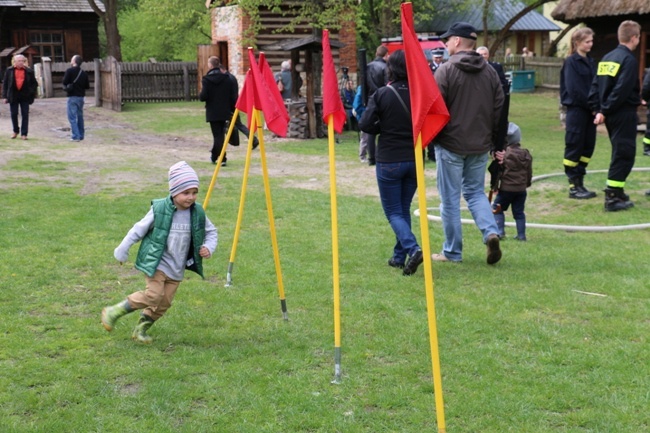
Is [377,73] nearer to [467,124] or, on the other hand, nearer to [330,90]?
[467,124]

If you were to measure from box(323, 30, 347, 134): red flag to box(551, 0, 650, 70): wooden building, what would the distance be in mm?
16083

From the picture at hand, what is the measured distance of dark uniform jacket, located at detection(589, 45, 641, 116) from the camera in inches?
424

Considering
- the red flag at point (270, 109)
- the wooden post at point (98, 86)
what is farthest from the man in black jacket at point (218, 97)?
the wooden post at point (98, 86)

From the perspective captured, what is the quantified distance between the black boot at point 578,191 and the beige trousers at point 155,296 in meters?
7.47

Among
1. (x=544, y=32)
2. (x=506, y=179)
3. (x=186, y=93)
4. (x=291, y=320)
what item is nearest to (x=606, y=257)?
(x=506, y=179)

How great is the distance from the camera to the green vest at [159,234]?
5.97 meters

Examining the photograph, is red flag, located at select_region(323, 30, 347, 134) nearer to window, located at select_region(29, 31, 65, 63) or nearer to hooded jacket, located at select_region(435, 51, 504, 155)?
hooded jacket, located at select_region(435, 51, 504, 155)

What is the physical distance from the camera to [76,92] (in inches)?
789

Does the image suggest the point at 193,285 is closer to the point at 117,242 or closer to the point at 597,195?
the point at 117,242

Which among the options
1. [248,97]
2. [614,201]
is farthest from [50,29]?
[248,97]

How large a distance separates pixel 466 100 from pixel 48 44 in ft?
121

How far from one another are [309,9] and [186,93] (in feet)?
47.3

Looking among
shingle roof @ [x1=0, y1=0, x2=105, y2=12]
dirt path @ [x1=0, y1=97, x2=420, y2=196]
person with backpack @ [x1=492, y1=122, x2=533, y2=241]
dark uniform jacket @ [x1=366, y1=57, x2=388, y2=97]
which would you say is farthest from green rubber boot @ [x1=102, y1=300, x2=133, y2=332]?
shingle roof @ [x1=0, y1=0, x2=105, y2=12]

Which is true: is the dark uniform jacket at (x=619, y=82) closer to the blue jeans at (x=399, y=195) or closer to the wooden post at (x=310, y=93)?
the blue jeans at (x=399, y=195)
